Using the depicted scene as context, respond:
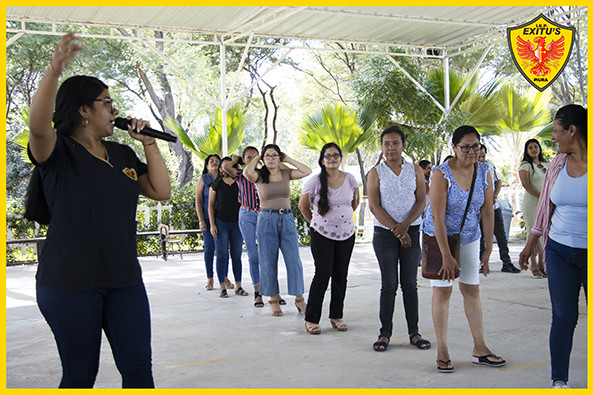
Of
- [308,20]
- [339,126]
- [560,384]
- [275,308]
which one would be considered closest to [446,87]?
[339,126]

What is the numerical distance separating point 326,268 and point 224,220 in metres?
2.63

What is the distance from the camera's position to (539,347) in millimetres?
4992

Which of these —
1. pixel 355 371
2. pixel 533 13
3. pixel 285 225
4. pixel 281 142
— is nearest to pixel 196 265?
pixel 285 225

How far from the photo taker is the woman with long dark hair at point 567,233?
365cm

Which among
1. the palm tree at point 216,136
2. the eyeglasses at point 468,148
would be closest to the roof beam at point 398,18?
the palm tree at point 216,136

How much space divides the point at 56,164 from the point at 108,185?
220mm

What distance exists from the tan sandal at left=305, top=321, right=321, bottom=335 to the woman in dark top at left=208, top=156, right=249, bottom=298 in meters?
2.46

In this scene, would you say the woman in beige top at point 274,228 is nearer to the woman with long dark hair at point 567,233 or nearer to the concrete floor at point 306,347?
the concrete floor at point 306,347

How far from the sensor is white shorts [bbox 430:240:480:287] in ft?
14.8

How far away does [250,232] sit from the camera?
7527mm

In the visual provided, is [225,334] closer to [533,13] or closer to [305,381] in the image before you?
[305,381]

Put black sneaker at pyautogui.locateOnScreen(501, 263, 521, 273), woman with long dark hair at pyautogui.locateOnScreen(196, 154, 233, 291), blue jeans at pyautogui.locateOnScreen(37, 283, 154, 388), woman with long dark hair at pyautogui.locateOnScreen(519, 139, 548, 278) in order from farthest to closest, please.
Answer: black sneaker at pyautogui.locateOnScreen(501, 263, 521, 273) < woman with long dark hair at pyautogui.locateOnScreen(196, 154, 233, 291) < woman with long dark hair at pyautogui.locateOnScreen(519, 139, 548, 278) < blue jeans at pyautogui.locateOnScreen(37, 283, 154, 388)

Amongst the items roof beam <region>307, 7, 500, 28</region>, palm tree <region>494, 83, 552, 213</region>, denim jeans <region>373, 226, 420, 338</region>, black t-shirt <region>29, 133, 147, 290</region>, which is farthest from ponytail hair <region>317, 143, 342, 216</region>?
palm tree <region>494, 83, 552, 213</region>

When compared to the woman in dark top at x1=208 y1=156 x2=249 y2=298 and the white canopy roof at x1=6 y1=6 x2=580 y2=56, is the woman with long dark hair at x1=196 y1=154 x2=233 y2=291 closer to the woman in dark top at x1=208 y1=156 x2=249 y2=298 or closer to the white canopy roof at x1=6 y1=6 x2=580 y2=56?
the woman in dark top at x1=208 y1=156 x2=249 y2=298
